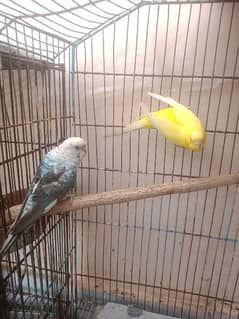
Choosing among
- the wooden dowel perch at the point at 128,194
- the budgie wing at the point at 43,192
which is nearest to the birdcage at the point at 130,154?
the wooden dowel perch at the point at 128,194

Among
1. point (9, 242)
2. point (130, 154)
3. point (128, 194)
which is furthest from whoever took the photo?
A: point (130, 154)

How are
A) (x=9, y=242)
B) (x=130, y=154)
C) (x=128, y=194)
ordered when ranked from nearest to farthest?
(x=9, y=242)
(x=128, y=194)
(x=130, y=154)

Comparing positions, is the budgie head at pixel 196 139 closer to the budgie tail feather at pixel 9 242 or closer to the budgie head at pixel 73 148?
the budgie head at pixel 73 148

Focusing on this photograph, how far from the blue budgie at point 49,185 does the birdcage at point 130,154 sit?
0.11 meters

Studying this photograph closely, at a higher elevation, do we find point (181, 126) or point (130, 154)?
point (181, 126)

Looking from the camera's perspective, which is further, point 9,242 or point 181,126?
point 181,126

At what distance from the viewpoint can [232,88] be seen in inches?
43.6

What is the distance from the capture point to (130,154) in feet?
4.14

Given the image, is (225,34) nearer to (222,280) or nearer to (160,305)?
(222,280)

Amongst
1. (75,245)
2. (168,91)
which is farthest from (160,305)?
(168,91)

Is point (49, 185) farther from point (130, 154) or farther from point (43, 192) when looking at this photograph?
point (130, 154)

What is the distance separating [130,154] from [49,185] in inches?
19.4

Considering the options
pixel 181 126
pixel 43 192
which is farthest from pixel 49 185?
pixel 181 126

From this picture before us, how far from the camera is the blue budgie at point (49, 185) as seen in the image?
78 centimetres
